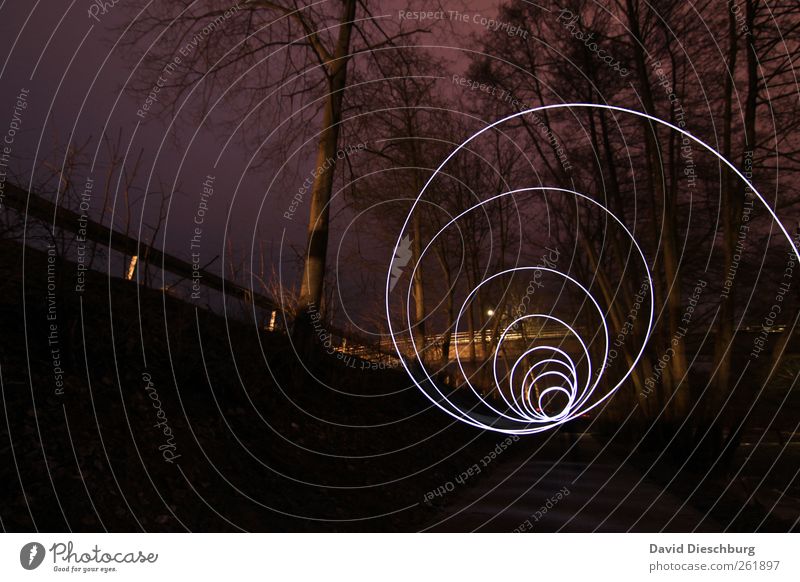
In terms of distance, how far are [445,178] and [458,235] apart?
3417 millimetres

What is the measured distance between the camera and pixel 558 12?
14.1m

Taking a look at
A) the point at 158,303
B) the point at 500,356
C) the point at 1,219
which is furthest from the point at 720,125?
the point at 500,356

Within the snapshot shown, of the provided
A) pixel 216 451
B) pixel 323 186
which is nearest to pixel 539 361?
pixel 323 186

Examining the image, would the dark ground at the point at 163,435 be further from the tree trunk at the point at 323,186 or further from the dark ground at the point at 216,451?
the tree trunk at the point at 323,186

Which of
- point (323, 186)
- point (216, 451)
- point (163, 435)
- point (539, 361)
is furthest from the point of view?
point (539, 361)

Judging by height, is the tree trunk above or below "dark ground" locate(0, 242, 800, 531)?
above

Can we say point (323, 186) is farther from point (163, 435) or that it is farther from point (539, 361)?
point (539, 361)

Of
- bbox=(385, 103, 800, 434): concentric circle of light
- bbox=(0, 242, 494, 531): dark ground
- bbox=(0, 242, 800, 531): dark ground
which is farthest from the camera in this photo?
bbox=(385, 103, 800, 434): concentric circle of light

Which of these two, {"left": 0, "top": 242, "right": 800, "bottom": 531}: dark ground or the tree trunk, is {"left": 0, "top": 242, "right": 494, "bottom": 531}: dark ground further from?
Result: the tree trunk

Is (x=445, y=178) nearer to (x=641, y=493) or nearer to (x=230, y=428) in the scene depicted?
(x=641, y=493)

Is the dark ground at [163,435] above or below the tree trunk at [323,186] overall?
below

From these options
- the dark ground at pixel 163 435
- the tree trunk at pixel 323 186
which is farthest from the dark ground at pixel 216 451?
the tree trunk at pixel 323 186

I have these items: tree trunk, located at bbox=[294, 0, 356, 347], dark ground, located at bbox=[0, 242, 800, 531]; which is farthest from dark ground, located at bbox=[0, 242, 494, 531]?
tree trunk, located at bbox=[294, 0, 356, 347]

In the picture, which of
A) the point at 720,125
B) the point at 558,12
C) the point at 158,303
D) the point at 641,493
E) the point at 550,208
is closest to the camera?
the point at 158,303
